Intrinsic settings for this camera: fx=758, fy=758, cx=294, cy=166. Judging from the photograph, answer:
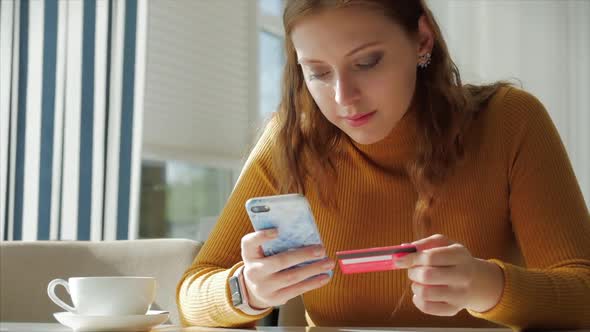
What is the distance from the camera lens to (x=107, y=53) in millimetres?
3381

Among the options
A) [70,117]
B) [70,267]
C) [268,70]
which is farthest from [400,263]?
[268,70]

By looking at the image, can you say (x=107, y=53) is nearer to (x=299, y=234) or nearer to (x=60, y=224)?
(x=60, y=224)

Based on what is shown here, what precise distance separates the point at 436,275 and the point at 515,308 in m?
0.19

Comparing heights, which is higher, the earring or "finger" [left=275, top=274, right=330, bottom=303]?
the earring

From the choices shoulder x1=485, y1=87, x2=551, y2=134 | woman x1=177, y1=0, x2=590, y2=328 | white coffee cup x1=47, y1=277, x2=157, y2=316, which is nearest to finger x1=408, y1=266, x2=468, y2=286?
woman x1=177, y1=0, x2=590, y2=328

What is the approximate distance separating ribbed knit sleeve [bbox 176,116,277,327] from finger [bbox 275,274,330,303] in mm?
122

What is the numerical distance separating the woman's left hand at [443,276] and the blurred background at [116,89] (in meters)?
2.06

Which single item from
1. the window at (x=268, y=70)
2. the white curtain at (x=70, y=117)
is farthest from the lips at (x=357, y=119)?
the window at (x=268, y=70)

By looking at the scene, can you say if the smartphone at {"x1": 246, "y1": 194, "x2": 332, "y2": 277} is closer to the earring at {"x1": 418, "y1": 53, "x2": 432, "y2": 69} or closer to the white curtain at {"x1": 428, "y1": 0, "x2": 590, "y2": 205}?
the earring at {"x1": 418, "y1": 53, "x2": 432, "y2": 69}

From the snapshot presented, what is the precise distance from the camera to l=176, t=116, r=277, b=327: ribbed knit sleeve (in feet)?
4.28

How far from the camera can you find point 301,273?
1129 millimetres

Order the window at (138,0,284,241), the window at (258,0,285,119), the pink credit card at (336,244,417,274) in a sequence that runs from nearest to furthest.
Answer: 1. the pink credit card at (336,244,417,274)
2. the window at (138,0,284,241)
3. the window at (258,0,285,119)

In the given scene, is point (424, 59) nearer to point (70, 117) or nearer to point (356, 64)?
point (356, 64)

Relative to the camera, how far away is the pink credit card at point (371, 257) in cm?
98
